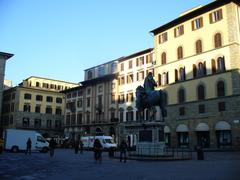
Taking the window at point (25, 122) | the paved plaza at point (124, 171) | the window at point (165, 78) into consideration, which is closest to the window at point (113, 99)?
the window at point (165, 78)

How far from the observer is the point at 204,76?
43188 mm

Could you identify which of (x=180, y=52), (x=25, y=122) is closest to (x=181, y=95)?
(x=180, y=52)

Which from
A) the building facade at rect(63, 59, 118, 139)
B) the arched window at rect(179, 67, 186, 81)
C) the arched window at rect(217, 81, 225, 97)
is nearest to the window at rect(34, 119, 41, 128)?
the building facade at rect(63, 59, 118, 139)

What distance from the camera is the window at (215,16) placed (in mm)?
42812

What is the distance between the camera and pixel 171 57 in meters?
49.9

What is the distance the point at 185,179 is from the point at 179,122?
115ft

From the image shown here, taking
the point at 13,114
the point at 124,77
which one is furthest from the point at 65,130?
the point at 124,77

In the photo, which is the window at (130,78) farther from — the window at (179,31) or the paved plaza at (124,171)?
the paved plaza at (124,171)

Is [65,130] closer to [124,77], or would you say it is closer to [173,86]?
[124,77]

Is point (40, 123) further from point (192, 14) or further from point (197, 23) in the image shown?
point (197, 23)

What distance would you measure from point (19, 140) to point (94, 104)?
100 feet

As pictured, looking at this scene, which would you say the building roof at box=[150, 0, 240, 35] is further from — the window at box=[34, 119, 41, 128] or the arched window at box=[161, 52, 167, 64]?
the window at box=[34, 119, 41, 128]

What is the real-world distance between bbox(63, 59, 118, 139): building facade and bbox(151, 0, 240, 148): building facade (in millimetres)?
15571

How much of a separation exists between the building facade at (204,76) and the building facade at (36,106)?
42042 millimetres
